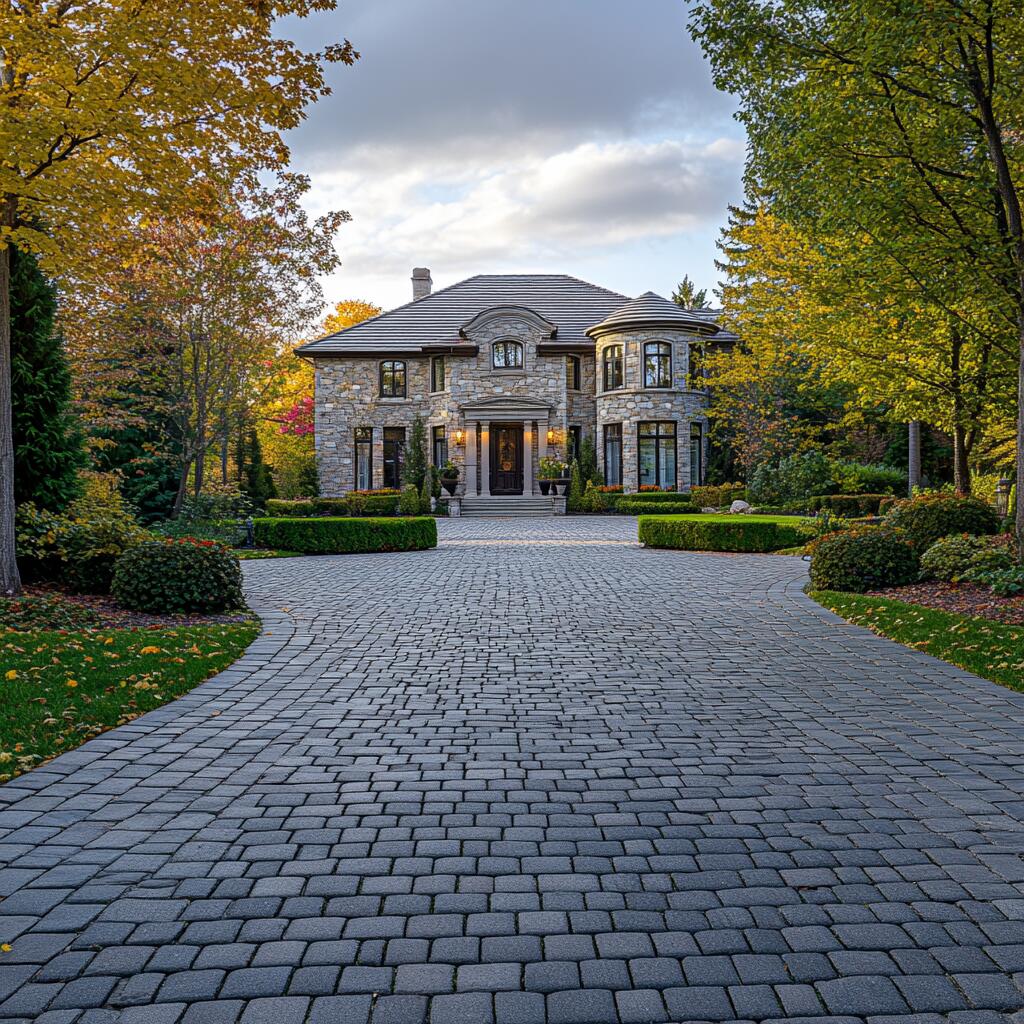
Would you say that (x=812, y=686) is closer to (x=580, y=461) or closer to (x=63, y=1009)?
(x=63, y=1009)

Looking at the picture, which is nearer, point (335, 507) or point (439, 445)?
point (335, 507)

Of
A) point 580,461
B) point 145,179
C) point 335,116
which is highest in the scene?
point 335,116

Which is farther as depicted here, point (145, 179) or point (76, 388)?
point (76, 388)

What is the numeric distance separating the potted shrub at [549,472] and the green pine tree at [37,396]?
20.5m

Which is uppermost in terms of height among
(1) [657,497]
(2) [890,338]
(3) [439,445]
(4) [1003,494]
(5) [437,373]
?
(5) [437,373]

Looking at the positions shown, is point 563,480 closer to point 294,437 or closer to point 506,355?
point 506,355

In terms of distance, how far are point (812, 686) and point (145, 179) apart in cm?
828

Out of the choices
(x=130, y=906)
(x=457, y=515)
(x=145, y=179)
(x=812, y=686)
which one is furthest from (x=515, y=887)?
(x=457, y=515)

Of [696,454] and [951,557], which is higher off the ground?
[696,454]

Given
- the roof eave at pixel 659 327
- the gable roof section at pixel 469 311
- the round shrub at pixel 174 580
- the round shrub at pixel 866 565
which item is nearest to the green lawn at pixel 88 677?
the round shrub at pixel 174 580

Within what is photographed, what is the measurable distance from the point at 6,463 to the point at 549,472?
22679mm

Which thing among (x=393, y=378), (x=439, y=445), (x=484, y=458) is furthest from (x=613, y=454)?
(x=393, y=378)

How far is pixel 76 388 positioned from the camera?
17016mm

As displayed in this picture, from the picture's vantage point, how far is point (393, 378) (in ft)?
109
